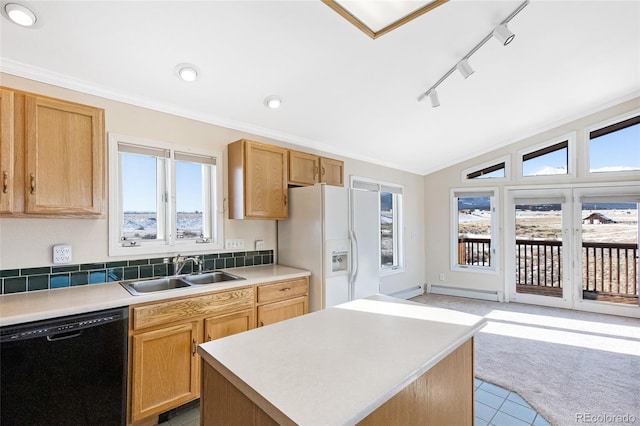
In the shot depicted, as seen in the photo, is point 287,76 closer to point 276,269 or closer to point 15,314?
point 276,269

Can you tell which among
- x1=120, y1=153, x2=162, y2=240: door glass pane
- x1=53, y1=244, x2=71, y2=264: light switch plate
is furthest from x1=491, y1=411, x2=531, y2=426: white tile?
x1=53, y1=244, x2=71, y2=264: light switch plate

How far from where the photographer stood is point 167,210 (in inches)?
108

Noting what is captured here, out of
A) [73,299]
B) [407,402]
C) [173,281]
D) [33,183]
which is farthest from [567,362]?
[33,183]

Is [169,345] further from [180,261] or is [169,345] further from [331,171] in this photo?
[331,171]

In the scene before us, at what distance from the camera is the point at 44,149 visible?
6.24 feet

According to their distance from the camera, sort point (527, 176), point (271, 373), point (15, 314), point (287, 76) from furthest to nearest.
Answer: point (527, 176), point (287, 76), point (15, 314), point (271, 373)

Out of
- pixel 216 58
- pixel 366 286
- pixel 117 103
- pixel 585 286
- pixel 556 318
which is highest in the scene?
pixel 216 58

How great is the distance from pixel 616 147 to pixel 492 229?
2.04 meters

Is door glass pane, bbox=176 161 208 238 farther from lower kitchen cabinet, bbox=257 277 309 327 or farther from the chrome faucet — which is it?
lower kitchen cabinet, bbox=257 277 309 327

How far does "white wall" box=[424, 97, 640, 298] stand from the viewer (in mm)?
4629

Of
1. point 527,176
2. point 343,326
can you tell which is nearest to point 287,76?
→ point 343,326

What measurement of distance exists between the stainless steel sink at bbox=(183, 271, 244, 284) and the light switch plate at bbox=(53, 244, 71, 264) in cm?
83

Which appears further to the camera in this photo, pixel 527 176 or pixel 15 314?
pixel 527 176

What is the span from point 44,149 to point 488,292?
611 centimetres
